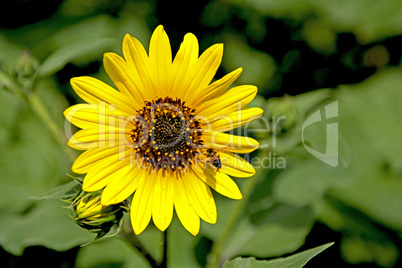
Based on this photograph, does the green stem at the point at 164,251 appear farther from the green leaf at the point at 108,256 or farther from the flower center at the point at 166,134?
the green leaf at the point at 108,256

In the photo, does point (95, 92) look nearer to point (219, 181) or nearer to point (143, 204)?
point (143, 204)

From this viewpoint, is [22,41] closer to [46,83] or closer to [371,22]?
[46,83]

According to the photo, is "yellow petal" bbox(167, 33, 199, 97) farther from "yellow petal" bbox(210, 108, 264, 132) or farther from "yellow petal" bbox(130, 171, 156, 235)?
"yellow petal" bbox(130, 171, 156, 235)

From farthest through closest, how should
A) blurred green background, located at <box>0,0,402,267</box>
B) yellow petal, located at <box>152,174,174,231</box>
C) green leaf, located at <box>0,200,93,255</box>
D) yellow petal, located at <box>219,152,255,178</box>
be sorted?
blurred green background, located at <box>0,0,402,267</box>, green leaf, located at <box>0,200,93,255</box>, yellow petal, located at <box>219,152,255,178</box>, yellow petal, located at <box>152,174,174,231</box>

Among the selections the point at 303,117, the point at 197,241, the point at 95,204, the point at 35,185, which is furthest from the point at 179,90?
the point at 35,185

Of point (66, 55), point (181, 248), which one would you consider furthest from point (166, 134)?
point (181, 248)

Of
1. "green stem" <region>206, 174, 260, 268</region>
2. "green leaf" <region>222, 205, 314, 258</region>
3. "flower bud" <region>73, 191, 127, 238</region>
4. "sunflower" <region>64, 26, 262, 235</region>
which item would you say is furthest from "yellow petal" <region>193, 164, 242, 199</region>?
"green leaf" <region>222, 205, 314, 258</region>
